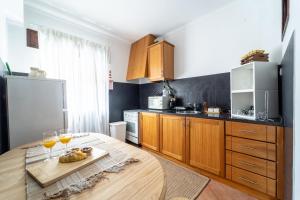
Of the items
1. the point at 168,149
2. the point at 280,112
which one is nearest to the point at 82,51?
the point at 168,149

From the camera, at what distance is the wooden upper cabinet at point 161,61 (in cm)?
287

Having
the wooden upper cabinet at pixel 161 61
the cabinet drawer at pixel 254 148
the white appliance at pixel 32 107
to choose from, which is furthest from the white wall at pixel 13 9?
the cabinet drawer at pixel 254 148

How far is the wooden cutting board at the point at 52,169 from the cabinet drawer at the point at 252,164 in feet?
5.19

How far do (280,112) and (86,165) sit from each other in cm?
217

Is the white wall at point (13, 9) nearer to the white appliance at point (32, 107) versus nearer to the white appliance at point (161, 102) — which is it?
the white appliance at point (32, 107)

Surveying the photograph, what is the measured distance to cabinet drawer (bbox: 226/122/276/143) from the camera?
135cm

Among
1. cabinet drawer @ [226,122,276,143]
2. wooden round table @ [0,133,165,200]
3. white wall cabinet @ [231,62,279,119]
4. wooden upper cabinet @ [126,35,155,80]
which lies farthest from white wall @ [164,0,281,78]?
wooden round table @ [0,133,165,200]

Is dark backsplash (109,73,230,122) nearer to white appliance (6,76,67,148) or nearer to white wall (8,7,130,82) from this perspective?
white wall (8,7,130,82)

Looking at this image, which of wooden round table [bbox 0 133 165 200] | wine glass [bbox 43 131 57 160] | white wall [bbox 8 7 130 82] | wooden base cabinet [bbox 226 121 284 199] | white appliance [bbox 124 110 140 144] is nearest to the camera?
wooden round table [bbox 0 133 165 200]

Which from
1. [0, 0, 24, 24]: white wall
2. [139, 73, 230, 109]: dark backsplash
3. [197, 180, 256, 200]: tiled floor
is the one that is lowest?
[197, 180, 256, 200]: tiled floor

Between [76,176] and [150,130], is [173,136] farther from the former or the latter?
[76,176]

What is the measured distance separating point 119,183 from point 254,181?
165 cm

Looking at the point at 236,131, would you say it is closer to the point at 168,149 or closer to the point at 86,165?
the point at 168,149

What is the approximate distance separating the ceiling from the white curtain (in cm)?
48
